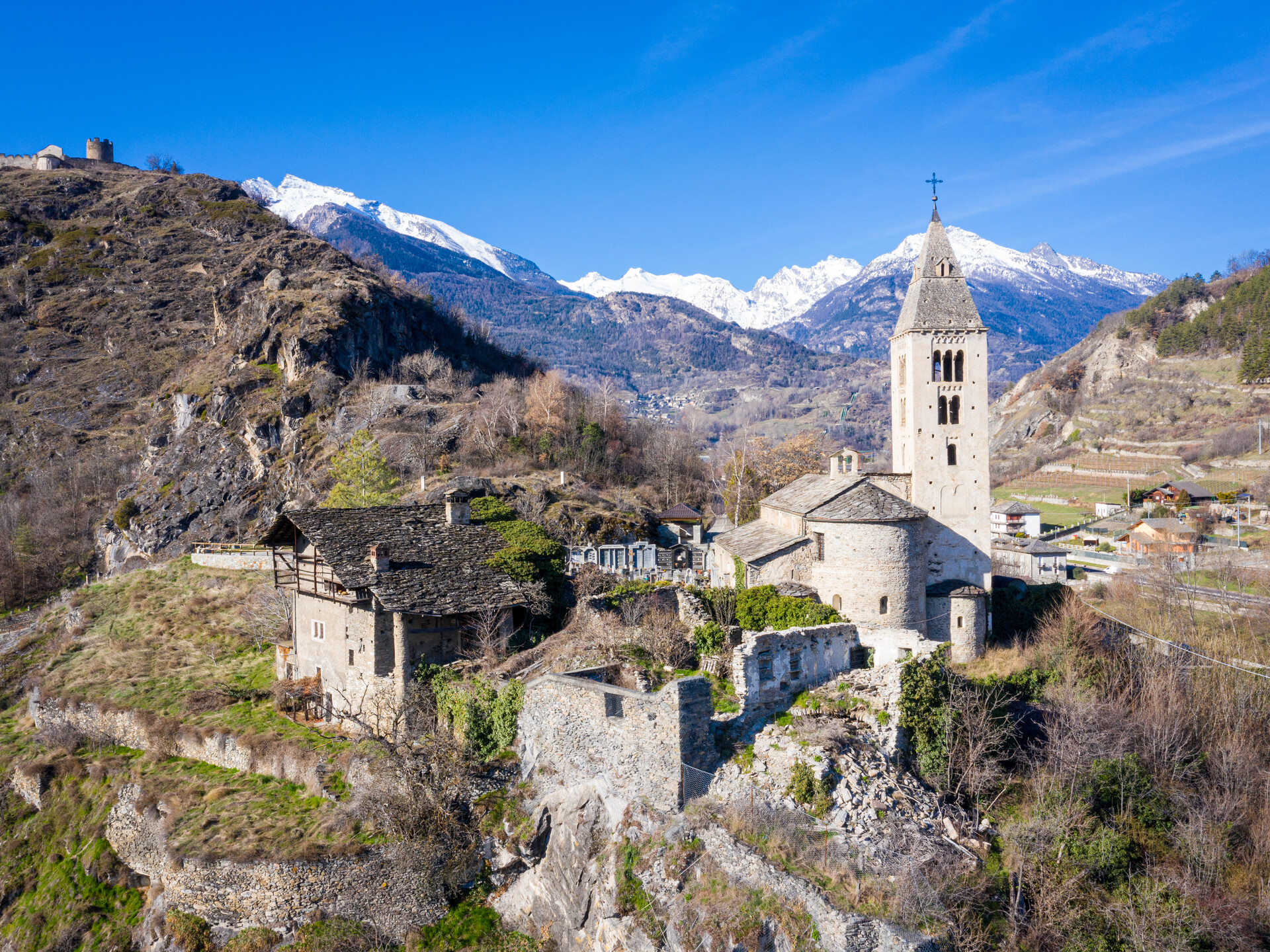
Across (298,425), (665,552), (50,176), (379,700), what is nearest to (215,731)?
(379,700)

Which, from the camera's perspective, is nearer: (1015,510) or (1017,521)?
(1015,510)

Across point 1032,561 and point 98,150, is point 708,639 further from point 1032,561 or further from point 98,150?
point 98,150

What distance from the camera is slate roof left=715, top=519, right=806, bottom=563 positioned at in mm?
31766

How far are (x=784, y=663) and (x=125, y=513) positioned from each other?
72504 millimetres

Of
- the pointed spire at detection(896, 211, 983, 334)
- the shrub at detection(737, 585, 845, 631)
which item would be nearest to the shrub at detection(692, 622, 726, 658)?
the shrub at detection(737, 585, 845, 631)

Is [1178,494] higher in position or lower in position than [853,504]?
lower

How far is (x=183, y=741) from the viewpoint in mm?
27672

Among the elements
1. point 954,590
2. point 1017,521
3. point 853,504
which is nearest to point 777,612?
point 853,504

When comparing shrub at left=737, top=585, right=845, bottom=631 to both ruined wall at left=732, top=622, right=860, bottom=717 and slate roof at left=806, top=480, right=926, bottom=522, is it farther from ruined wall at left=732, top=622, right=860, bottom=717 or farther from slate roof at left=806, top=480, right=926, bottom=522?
ruined wall at left=732, top=622, right=860, bottom=717

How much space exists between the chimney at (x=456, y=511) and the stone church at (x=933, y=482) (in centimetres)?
1165

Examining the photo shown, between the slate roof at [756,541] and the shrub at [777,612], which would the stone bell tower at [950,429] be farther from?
the shrub at [777,612]

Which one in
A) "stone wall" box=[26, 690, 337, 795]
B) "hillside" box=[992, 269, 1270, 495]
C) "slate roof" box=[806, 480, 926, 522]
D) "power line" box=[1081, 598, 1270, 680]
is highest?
"hillside" box=[992, 269, 1270, 495]

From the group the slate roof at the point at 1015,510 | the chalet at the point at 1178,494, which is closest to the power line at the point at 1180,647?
the slate roof at the point at 1015,510

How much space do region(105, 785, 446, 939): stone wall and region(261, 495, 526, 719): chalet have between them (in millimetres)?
5646
